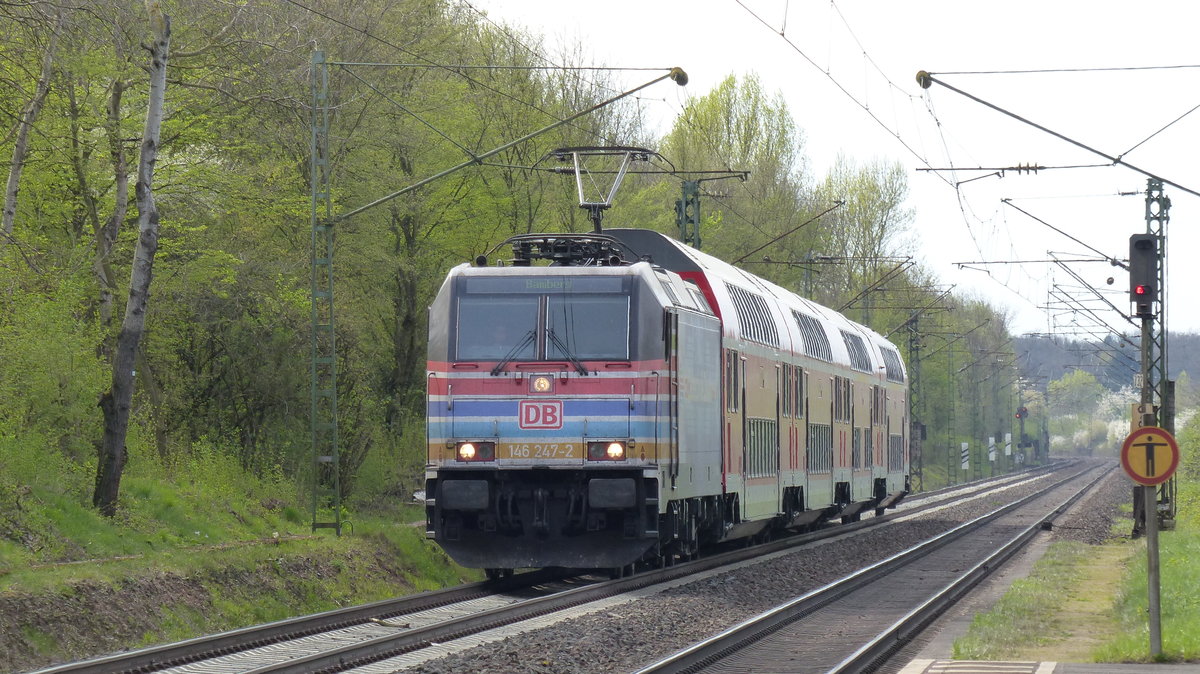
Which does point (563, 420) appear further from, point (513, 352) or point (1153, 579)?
point (1153, 579)

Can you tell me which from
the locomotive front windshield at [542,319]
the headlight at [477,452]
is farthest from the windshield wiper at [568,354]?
the headlight at [477,452]

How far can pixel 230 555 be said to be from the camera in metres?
17.1

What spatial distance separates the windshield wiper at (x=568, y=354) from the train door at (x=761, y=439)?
5170 millimetres

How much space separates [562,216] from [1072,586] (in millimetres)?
18488

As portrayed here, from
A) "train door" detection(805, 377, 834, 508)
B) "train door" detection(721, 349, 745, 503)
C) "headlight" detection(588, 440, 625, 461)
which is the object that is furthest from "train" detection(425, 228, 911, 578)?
"train door" detection(805, 377, 834, 508)

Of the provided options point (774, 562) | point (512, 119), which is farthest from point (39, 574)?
point (512, 119)

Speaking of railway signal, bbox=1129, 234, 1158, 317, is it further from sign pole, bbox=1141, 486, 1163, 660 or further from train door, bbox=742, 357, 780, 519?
train door, bbox=742, 357, 780, 519

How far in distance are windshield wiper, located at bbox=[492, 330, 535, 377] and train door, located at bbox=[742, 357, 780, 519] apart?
17.4 feet

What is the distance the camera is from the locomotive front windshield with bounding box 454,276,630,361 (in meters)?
17.6

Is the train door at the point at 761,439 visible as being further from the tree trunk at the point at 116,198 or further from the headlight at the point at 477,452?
the tree trunk at the point at 116,198

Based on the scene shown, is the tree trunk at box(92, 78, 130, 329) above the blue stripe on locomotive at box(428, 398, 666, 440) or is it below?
above

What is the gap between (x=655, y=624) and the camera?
14250 mm

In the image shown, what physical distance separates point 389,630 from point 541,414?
160 inches

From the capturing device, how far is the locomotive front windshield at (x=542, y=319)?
57.8ft
